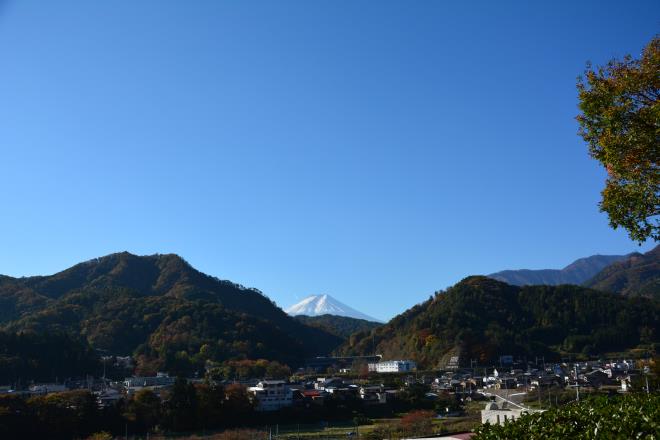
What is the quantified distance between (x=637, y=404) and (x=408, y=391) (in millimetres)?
28004

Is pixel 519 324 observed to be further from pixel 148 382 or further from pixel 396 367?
pixel 148 382

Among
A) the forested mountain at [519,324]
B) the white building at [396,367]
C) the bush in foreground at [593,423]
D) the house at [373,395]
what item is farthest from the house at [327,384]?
the bush in foreground at [593,423]

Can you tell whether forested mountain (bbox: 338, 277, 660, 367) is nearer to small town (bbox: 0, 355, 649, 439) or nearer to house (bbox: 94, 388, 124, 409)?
small town (bbox: 0, 355, 649, 439)

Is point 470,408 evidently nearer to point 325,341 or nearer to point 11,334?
point 11,334

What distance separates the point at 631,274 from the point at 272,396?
96468 mm

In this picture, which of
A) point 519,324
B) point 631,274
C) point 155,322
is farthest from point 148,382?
point 631,274

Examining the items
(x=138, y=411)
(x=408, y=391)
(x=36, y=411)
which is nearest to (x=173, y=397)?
(x=138, y=411)

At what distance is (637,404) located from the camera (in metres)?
5.96

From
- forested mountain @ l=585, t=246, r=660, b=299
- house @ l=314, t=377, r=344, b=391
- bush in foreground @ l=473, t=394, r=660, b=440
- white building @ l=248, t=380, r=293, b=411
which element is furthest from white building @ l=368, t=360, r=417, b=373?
forested mountain @ l=585, t=246, r=660, b=299

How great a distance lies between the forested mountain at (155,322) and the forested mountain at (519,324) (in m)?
12.2

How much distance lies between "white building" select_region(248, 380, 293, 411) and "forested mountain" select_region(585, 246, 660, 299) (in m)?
78.5

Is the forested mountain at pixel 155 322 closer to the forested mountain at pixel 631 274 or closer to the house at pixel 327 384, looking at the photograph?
the house at pixel 327 384

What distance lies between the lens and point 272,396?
103ft

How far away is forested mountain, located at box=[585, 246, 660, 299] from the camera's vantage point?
104 meters
